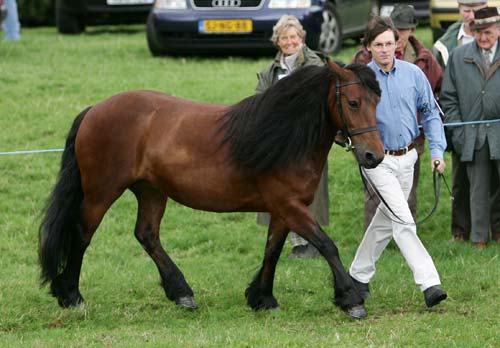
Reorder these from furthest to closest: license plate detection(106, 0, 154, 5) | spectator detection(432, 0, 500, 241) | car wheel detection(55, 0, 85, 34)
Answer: car wheel detection(55, 0, 85, 34) < license plate detection(106, 0, 154, 5) < spectator detection(432, 0, 500, 241)

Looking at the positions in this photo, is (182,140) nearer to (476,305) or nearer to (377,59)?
(377,59)

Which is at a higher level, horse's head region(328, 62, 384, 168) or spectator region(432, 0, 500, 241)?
horse's head region(328, 62, 384, 168)

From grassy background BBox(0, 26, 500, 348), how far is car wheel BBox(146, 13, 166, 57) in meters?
0.68

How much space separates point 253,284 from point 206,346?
1.35 metres

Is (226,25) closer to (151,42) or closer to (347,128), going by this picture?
(151,42)

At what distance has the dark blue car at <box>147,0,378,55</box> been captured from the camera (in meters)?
15.3

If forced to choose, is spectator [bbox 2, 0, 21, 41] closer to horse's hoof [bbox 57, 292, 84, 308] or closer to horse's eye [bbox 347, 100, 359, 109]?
horse's hoof [bbox 57, 292, 84, 308]

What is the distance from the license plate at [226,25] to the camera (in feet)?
50.2

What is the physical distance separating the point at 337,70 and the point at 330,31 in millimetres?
8648

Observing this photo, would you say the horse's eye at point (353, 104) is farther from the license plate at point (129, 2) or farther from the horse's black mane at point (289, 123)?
the license plate at point (129, 2)

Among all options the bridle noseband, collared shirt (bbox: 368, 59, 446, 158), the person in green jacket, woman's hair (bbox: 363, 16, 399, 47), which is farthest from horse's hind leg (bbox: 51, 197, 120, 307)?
woman's hair (bbox: 363, 16, 399, 47)

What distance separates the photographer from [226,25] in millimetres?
15328

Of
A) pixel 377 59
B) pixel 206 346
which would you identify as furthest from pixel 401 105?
pixel 206 346

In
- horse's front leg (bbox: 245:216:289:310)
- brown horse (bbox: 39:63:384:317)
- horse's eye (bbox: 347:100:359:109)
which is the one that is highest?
horse's eye (bbox: 347:100:359:109)
